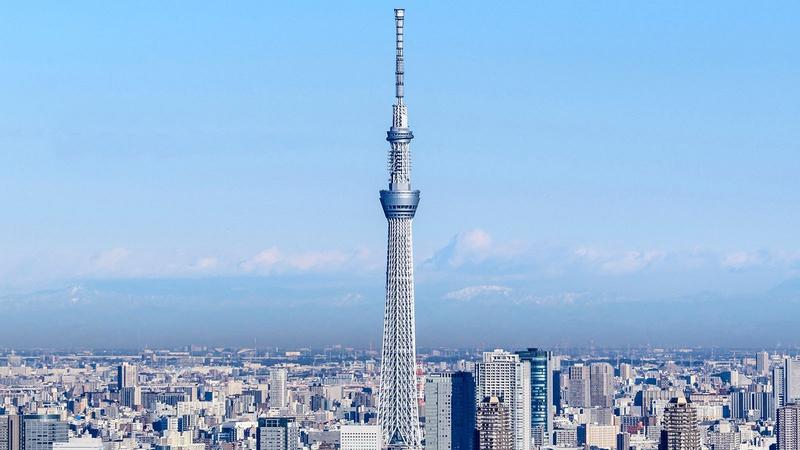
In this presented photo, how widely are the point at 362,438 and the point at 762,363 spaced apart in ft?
67.2

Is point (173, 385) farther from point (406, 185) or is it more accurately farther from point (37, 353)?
point (406, 185)

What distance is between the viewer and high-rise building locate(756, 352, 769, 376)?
71.5 metres

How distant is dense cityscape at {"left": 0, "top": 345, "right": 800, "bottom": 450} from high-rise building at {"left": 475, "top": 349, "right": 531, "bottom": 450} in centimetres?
7

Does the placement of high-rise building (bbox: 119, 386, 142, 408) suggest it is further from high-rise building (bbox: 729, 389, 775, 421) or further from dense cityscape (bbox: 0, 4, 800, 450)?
high-rise building (bbox: 729, 389, 775, 421)

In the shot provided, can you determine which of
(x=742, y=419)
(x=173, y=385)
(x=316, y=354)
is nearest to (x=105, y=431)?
(x=316, y=354)

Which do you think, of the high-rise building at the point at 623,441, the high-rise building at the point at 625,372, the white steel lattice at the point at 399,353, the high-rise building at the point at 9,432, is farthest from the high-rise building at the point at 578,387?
the high-rise building at the point at 9,432

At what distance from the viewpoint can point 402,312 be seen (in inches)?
2281

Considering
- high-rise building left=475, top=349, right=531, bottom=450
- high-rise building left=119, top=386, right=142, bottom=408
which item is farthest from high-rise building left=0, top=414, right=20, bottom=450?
high-rise building left=119, top=386, right=142, bottom=408

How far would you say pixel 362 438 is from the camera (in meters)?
58.3

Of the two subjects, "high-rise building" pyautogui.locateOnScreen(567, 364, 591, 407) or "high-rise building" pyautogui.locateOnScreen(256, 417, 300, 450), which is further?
"high-rise building" pyautogui.locateOnScreen(567, 364, 591, 407)

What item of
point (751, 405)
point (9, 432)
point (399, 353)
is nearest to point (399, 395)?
point (399, 353)

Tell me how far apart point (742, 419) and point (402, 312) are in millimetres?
15889

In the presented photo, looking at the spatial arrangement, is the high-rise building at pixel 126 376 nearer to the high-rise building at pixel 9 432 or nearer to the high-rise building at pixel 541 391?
the high-rise building at pixel 541 391

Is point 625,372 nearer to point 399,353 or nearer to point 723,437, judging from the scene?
point 723,437
